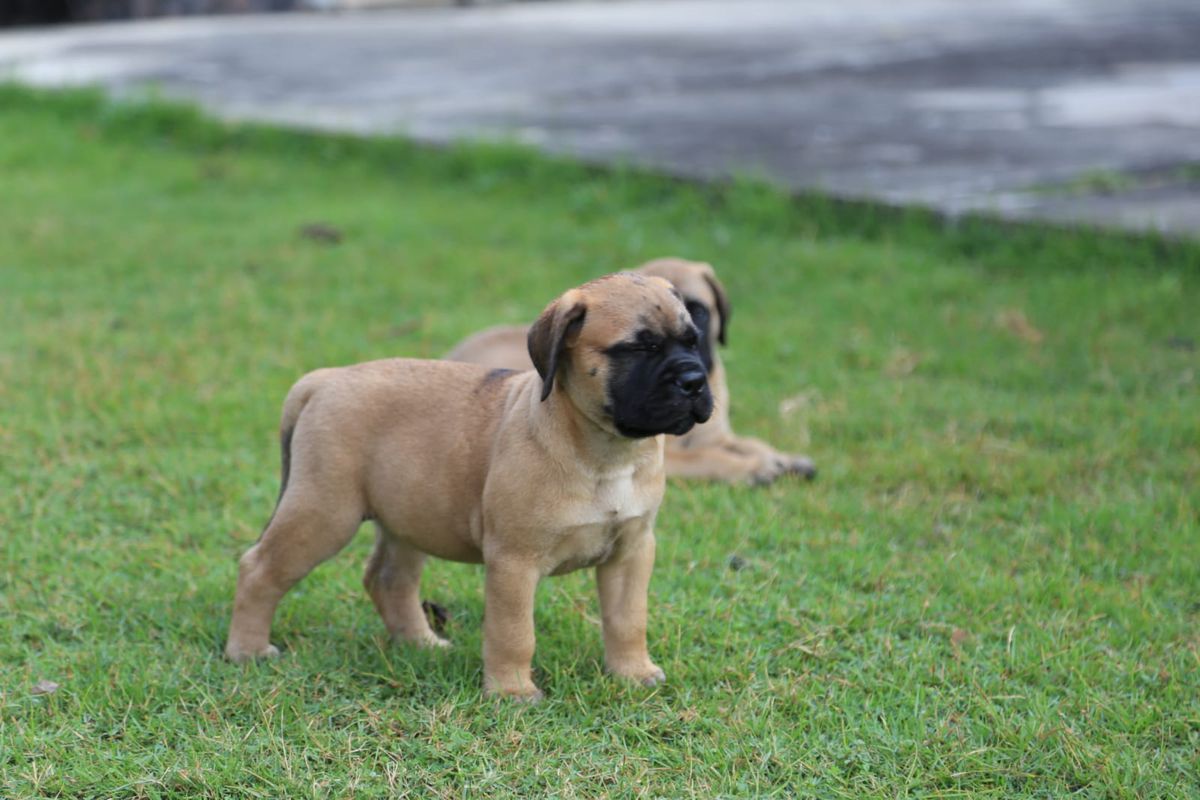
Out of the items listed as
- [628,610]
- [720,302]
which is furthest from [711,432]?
[628,610]

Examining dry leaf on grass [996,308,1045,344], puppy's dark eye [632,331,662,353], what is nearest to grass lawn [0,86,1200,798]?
dry leaf on grass [996,308,1045,344]

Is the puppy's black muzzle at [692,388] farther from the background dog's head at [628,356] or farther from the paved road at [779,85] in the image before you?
the paved road at [779,85]

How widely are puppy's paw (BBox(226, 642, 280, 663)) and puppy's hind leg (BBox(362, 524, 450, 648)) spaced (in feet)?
1.17

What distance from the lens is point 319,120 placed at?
471 inches

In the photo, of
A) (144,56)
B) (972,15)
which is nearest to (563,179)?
(144,56)

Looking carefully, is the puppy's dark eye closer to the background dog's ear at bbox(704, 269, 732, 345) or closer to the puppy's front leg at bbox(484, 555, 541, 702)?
the puppy's front leg at bbox(484, 555, 541, 702)

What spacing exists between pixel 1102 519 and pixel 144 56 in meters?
13.9

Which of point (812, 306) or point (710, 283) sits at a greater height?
point (710, 283)

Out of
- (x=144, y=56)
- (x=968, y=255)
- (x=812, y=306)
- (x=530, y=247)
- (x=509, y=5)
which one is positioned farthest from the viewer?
(x=509, y=5)

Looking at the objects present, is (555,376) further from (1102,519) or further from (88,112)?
(88,112)

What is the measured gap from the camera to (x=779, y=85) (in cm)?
1365

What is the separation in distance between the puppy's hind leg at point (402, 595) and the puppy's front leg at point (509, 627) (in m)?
0.42

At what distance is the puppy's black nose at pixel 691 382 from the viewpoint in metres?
3.60

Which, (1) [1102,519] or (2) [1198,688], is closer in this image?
(2) [1198,688]
